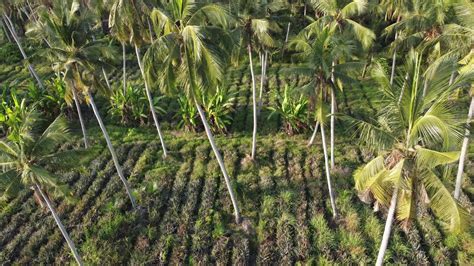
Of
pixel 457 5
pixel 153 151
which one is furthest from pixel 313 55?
pixel 153 151

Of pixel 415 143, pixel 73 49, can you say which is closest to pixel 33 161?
pixel 73 49

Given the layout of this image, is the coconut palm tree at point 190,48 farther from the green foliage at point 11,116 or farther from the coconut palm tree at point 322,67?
the green foliage at point 11,116

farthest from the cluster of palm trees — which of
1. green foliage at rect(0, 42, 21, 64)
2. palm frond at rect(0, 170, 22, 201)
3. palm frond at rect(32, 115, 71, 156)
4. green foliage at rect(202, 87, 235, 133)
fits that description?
green foliage at rect(0, 42, 21, 64)

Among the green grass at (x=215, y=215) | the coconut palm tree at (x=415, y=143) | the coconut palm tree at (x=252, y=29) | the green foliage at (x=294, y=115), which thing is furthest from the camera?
the green foliage at (x=294, y=115)

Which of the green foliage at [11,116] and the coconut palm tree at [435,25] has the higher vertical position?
the coconut palm tree at [435,25]

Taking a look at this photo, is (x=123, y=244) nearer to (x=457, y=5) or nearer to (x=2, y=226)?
(x=2, y=226)

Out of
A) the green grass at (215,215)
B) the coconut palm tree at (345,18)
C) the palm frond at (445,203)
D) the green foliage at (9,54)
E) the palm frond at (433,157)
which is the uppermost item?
the coconut palm tree at (345,18)

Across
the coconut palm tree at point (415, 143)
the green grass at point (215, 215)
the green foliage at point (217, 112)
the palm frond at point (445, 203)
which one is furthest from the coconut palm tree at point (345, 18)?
the palm frond at point (445, 203)

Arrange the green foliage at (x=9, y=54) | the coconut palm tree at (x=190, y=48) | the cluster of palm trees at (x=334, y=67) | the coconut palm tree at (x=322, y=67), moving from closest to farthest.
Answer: the cluster of palm trees at (x=334, y=67), the coconut palm tree at (x=190, y=48), the coconut palm tree at (x=322, y=67), the green foliage at (x=9, y=54)
